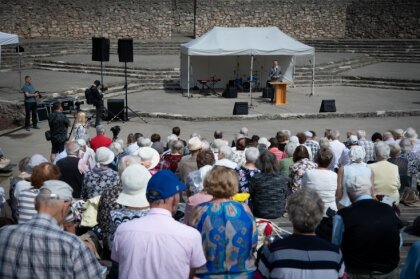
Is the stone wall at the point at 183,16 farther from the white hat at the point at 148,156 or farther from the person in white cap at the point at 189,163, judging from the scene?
the white hat at the point at 148,156

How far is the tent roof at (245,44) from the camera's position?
18.9 metres

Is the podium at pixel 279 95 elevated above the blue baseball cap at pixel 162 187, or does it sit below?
below

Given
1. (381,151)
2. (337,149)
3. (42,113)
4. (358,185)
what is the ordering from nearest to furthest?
A: (358,185), (381,151), (337,149), (42,113)

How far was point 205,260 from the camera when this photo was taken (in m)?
3.45

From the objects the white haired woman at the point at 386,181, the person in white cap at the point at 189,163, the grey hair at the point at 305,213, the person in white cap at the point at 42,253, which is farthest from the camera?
the person in white cap at the point at 189,163

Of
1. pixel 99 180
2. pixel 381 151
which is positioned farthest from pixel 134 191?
pixel 381 151

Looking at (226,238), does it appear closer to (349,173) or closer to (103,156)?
(349,173)

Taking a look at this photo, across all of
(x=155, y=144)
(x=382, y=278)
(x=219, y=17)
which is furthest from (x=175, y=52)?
(x=382, y=278)

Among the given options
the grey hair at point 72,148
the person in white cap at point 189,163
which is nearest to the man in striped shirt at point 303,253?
the person in white cap at point 189,163

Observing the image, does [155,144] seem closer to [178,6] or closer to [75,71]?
[75,71]

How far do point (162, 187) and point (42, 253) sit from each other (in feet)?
2.52

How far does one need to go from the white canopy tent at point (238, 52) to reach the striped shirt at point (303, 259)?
619 inches

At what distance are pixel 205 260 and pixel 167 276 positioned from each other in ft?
0.79

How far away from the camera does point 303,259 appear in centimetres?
322
